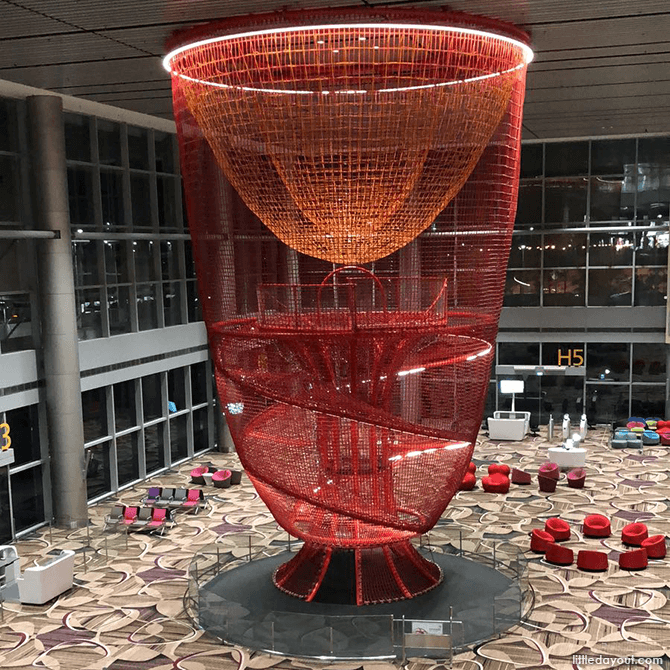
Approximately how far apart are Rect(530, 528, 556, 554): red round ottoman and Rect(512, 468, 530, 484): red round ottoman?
440cm

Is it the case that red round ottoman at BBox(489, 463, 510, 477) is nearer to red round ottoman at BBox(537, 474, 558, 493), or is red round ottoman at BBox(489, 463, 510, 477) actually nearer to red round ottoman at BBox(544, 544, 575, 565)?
red round ottoman at BBox(537, 474, 558, 493)

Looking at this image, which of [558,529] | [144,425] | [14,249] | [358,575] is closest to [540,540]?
[558,529]

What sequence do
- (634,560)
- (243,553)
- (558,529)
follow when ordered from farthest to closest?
(558,529) → (243,553) → (634,560)

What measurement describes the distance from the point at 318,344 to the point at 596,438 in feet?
51.7

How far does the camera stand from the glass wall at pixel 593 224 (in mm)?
24953

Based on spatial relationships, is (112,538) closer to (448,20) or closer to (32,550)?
(32,550)

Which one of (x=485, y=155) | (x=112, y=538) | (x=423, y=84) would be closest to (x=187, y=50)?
(x=423, y=84)

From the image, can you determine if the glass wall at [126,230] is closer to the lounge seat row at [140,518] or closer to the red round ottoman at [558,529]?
the lounge seat row at [140,518]

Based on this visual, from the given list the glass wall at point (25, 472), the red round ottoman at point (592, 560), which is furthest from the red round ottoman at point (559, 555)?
the glass wall at point (25, 472)

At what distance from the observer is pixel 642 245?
25.3 meters

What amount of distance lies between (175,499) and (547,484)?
24.6ft

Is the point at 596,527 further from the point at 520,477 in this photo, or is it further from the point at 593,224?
the point at 593,224

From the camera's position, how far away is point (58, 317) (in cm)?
→ 1662

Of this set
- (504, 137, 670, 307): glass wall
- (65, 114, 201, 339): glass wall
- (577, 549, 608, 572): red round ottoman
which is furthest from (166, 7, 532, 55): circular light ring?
(504, 137, 670, 307): glass wall
